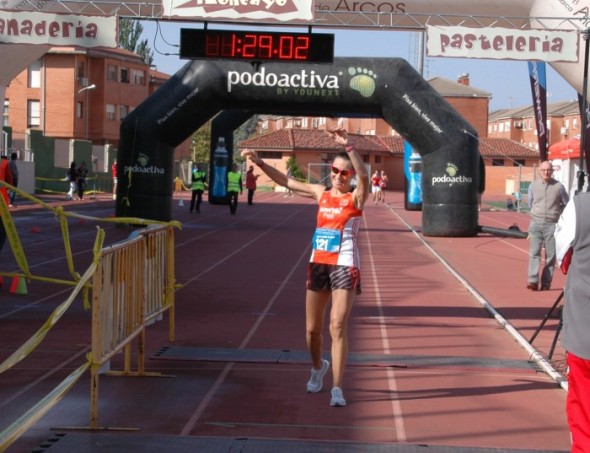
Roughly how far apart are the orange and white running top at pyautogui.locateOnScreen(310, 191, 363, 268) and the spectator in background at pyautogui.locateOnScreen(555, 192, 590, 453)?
93.6 inches

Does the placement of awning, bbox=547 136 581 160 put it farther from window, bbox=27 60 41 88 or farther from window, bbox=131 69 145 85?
window, bbox=131 69 145 85

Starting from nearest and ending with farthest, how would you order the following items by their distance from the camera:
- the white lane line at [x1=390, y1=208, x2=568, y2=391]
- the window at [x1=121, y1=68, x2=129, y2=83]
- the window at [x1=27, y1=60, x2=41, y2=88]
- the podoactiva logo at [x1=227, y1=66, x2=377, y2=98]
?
the white lane line at [x1=390, y1=208, x2=568, y2=391]
the podoactiva logo at [x1=227, y1=66, x2=377, y2=98]
the window at [x1=27, y1=60, x2=41, y2=88]
the window at [x1=121, y1=68, x2=129, y2=83]

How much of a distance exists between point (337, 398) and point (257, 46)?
8.27m

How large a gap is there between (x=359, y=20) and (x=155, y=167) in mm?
Answer: 8995

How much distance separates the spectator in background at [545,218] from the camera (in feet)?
49.0

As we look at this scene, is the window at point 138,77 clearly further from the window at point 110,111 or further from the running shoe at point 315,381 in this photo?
the running shoe at point 315,381

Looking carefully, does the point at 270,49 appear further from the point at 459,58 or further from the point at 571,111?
the point at 571,111

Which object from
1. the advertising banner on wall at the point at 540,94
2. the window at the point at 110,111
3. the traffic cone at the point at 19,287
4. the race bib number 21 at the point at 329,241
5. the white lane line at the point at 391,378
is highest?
the window at the point at 110,111

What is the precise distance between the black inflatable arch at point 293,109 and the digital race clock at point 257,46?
831cm

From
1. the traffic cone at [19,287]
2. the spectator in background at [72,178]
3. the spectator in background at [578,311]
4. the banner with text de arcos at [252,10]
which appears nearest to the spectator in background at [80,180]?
the spectator in background at [72,178]

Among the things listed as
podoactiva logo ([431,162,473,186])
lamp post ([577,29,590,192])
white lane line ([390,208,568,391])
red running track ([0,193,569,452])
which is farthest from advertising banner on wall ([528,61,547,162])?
podoactiva logo ([431,162,473,186])

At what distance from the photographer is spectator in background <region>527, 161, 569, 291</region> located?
1493 centimetres

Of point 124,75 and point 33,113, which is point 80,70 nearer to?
point 33,113

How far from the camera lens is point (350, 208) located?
7.86m
